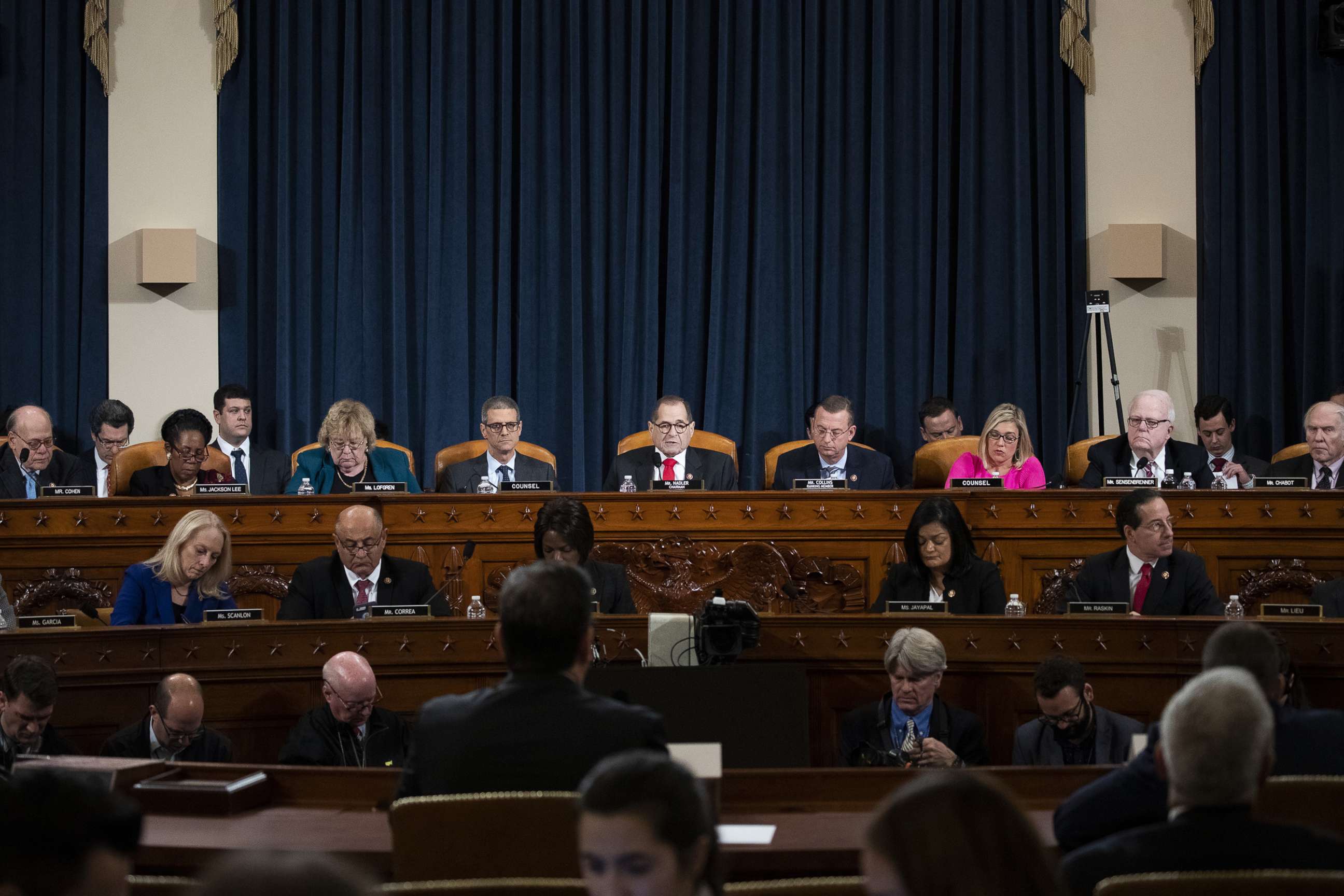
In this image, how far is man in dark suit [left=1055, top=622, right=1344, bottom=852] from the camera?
2273 mm

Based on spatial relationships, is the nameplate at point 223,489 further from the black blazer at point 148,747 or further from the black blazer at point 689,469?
the black blazer at point 148,747

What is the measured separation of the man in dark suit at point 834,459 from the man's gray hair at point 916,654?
241 cm

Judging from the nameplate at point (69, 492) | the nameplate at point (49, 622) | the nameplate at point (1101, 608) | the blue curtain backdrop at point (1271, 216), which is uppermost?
the blue curtain backdrop at point (1271, 216)

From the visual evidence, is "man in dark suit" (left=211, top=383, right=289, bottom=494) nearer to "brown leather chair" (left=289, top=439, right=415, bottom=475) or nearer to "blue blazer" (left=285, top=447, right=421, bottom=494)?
"brown leather chair" (left=289, top=439, right=415, bottom=475)

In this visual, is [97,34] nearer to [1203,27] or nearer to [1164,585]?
[1203,27]

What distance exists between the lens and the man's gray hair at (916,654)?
4.20 m

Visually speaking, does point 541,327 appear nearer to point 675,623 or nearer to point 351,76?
point 351,76

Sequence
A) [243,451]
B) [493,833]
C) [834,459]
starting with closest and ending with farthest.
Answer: [493,833]
[834,459]
[243,451]

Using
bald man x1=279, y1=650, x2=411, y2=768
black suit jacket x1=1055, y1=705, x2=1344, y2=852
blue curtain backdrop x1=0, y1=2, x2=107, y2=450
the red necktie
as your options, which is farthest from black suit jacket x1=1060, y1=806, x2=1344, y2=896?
blue curtain backdrop x1=0, y1=2, x2=107, y2=450

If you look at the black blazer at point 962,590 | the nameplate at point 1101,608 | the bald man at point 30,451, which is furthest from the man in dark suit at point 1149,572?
the bald man at point 30,451

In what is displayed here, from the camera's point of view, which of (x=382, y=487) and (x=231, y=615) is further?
(x=382, y=487)

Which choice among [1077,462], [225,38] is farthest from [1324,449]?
[225,38]

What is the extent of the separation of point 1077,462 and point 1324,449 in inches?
41.5

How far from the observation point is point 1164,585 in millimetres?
5062
